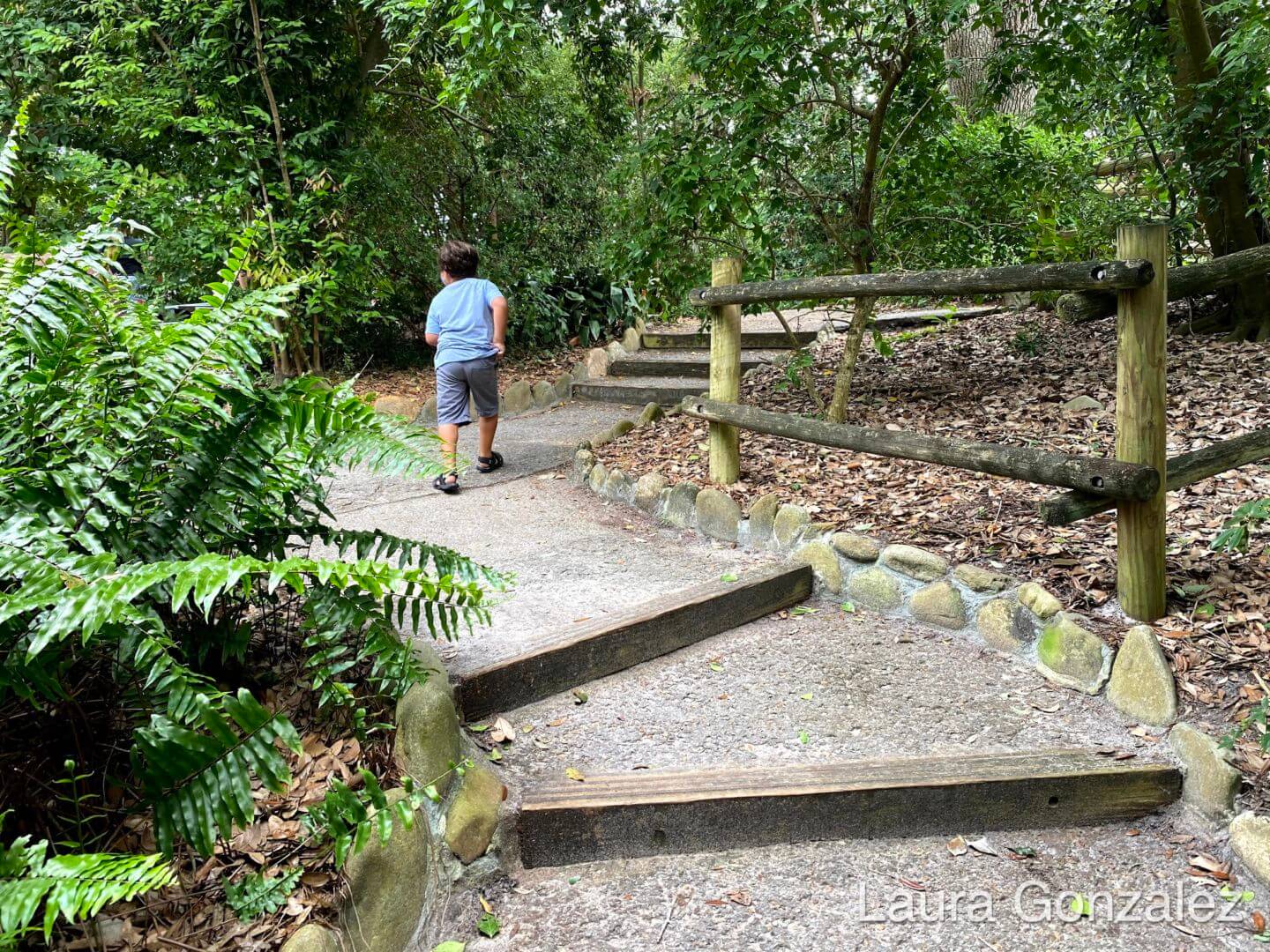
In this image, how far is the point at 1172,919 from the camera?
2369mm

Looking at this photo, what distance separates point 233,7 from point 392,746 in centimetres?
587

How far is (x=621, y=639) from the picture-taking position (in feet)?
11.4

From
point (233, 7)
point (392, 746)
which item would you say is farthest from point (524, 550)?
point (233, 7)

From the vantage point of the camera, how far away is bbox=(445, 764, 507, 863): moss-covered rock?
2533 millimetres

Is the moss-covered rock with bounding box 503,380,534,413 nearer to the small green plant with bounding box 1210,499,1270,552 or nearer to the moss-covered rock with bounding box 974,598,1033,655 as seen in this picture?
the moss-covered rock with bounding box 974,598,1033,655

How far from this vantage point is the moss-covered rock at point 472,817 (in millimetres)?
2533

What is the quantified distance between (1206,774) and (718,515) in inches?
96.8

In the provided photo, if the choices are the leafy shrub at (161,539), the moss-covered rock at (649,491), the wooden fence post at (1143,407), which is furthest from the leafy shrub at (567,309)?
the leafy shrub at (161,539)

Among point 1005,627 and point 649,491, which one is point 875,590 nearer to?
point 1005,627

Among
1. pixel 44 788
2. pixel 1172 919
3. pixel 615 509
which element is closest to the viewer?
pixel 44 788

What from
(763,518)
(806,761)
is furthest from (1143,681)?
(763,518)

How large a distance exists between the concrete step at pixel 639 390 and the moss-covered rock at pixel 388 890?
5.15m

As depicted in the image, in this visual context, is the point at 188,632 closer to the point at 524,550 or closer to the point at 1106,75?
the point at 524,550

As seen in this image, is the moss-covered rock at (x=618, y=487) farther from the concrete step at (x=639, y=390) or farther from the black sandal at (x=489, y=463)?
the concrete step at (x=639, y=390)
